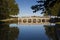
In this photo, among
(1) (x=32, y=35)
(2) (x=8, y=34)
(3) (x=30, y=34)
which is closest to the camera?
(2) (x=8, y=34)

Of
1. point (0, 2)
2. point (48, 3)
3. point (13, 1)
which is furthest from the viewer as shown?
point (13, 1)

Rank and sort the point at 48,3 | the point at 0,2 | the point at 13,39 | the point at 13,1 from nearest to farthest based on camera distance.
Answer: the point at 48,3, the point at 13,39, the point at 0,2, the point at 13,1

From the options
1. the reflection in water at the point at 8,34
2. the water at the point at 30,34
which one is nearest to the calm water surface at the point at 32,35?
the water at the point at 30,34

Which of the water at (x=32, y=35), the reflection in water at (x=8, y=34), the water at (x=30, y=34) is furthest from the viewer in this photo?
the water at (x=32, y=35)

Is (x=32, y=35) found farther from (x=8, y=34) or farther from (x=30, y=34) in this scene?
(x=8, y=34)

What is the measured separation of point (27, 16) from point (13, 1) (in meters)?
13.9

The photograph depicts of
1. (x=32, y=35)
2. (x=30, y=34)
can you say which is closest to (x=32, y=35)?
(x=32, y=35)

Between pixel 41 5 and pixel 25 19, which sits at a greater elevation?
pixel 41 5

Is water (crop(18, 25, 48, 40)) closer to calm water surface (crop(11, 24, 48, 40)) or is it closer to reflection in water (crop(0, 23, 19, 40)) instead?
calm water surface (crop(11, 24, 48, 40))

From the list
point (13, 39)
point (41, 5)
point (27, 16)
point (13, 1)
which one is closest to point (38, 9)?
point (41, 5)

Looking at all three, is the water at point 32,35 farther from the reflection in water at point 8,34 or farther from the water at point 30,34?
the reflection in water at point 8,34

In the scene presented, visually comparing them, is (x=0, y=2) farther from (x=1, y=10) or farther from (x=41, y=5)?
(x=41, y=5)

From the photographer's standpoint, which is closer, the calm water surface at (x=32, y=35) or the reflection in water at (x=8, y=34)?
the reflection in water at (x=8, y=34)

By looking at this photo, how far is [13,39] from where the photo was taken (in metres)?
30.6
